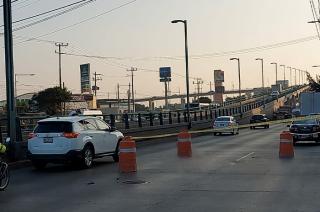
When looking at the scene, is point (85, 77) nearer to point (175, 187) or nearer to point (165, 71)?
point (165, 71)

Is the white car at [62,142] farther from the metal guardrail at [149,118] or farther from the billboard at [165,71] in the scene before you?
the billboard at [165,71]

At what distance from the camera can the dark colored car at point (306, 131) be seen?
93.4 ft

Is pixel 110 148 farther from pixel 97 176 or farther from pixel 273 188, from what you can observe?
pixel 273 188

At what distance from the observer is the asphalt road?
405 inches

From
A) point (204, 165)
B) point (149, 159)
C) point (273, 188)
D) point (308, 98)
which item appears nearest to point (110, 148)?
point (149, 159)

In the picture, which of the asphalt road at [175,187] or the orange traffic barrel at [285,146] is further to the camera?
the orange traffic barrel at [285,146]

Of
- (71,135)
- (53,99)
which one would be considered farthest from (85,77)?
(71,135)

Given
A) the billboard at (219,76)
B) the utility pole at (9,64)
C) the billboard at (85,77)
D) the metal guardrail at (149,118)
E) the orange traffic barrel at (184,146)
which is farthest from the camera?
the billboard at (219,76)

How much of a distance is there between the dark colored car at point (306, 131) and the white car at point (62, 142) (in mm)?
13499

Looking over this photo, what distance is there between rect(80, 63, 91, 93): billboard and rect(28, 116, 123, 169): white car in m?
116

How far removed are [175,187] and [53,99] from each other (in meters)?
95.6

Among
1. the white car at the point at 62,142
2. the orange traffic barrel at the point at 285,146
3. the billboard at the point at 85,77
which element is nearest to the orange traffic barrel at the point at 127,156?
the white car at the point at 62,142

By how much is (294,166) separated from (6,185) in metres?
8.75

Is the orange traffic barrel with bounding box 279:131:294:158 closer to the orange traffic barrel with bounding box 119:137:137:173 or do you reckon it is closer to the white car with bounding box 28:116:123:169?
the orange traffic barrel with bounding box 119:137:137:173
